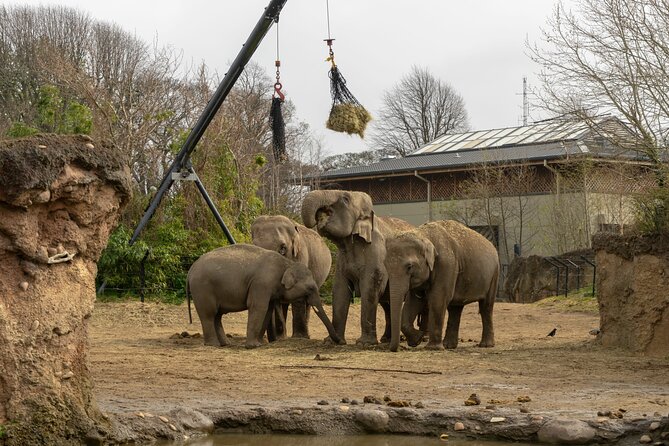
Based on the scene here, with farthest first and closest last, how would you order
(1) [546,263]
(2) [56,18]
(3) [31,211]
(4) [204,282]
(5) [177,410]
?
(2) [56,18]
(1) [546,263]
(4) [204,282]
(5) [177,410]
(3) [31,211]

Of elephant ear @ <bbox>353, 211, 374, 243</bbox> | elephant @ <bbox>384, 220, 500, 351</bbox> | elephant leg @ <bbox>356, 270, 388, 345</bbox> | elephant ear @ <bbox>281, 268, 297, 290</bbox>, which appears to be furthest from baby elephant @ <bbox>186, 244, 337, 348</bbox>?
elephant @ <bbox>384, 220, 500, 351</bbox>

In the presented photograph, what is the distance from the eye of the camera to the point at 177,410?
33.4ft

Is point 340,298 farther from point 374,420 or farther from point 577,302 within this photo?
point 577,302

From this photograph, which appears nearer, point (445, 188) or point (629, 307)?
point (629, 307)

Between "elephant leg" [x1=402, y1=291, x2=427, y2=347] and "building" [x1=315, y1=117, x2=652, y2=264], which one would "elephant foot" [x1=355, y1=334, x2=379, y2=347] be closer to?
"elephant leg" [x1=402, y1=291, x2=427, y2=347]

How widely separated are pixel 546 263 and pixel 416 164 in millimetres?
16583

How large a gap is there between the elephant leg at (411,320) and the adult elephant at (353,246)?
43 cm

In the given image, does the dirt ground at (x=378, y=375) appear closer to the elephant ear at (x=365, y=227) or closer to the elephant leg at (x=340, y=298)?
the elephant leg at (x=340, y=298)

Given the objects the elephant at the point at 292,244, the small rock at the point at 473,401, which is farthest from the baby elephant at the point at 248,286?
the small rock at the point at 473,401

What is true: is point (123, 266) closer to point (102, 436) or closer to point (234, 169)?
point (234, 169)

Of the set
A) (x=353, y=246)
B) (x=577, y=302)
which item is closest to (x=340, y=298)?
(x=353, y=246)

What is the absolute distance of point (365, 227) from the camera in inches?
669

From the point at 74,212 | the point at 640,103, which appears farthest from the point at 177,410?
the point at 640,103

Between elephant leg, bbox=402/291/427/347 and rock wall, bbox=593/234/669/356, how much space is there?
8.24ft
